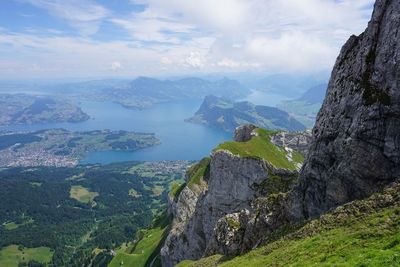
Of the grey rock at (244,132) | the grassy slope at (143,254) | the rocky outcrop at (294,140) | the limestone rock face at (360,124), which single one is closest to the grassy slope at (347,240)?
the limestone rock face at (360,124)

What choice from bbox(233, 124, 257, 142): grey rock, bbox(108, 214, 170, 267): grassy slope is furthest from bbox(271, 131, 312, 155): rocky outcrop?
bbox(108, 214, 170, 267): grassy slope

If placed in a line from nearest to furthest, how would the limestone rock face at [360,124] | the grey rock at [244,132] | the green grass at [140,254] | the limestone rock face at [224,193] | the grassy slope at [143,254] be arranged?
the limestone rock face at [360,124]
the limestone rock face at [224,193]
the grassy slope at [143,254]
the grey rock at [244,132]
the green grass at [140,254]

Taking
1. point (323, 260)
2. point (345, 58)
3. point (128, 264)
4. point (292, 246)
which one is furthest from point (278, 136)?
point (323, 260)

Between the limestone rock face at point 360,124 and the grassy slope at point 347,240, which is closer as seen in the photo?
the grassy slope at point 347,240

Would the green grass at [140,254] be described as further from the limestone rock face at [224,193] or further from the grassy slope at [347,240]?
the grassy slope at [347,240]

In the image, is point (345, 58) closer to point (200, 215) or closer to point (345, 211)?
point (345, 211)

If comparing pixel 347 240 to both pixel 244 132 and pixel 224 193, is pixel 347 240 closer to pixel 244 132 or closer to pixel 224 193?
pixel 224 193
